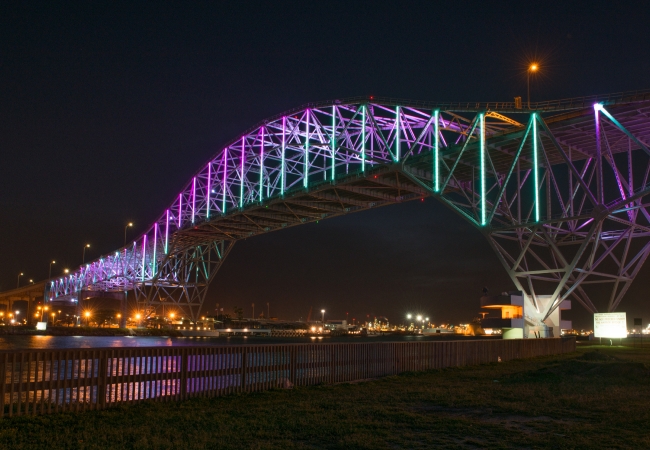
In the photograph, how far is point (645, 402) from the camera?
12.8 m

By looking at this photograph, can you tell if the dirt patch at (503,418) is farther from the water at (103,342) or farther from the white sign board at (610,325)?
the white sign board at (610,325)

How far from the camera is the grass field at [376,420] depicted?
920cm

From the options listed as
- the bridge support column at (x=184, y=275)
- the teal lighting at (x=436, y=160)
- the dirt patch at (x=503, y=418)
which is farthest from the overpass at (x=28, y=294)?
the dirt patch at (x=503, y=418)

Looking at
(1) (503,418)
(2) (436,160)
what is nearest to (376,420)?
(1) (503,418)

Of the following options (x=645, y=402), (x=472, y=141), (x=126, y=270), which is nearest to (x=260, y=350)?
(x=645, y=402)

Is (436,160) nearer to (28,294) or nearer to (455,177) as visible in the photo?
(455,177)

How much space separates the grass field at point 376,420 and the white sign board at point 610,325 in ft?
79.2

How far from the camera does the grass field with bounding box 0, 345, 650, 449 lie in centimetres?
→ 920

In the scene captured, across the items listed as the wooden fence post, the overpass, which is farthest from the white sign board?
the overpass

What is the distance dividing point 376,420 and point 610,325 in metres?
32.3

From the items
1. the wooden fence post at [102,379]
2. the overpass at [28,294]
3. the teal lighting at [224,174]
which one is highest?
the teal lighting at [224,174]

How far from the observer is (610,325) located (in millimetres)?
38531

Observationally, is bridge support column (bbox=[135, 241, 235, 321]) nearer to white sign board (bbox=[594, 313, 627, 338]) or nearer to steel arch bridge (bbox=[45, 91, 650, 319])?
steel arch bridge (bbox=[45, 91, 650, 319])

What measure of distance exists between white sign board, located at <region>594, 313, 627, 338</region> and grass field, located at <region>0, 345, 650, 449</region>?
24129 millimetres
